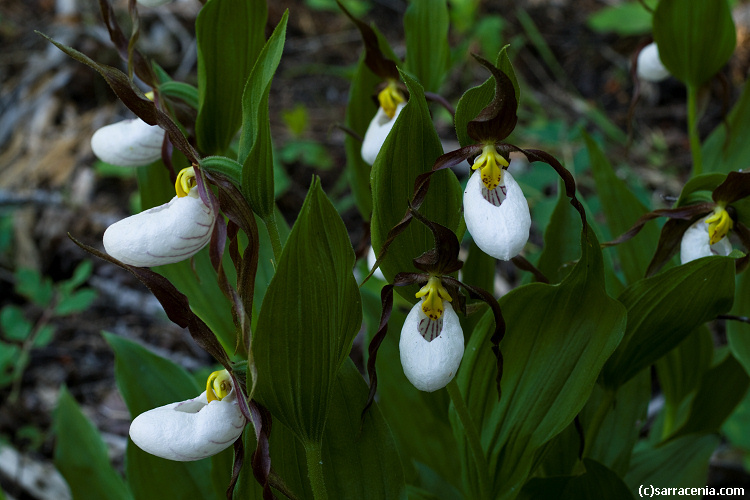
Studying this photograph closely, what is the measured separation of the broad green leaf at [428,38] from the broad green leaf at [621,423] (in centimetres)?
86

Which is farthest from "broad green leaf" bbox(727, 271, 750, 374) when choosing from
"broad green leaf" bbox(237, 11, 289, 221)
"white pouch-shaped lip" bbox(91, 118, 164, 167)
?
"white pouch-shaped lip" bbox(91, 118, 164, 167)

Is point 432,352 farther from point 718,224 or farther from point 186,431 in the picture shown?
point 718,224

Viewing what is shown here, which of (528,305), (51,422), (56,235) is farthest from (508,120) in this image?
(56,235)

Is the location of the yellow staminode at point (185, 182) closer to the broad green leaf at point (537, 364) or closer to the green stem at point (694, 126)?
the broad green leaf at point (537, 364)

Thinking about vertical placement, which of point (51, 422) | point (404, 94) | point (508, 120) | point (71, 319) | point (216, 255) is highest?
point (404, 94)

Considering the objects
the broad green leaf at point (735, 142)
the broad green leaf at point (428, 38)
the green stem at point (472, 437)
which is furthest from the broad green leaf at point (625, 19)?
the green stem at point (472, 437)

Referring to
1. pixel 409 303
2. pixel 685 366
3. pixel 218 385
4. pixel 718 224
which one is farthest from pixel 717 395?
pixel 218 385

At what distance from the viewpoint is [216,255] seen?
3.47 ft

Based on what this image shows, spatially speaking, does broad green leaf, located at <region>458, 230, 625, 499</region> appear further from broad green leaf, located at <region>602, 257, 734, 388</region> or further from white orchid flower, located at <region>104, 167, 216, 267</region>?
white orchid flower, located at <region>104, 167, 216, 267</region>

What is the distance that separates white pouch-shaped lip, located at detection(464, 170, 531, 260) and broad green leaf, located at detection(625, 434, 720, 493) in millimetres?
858

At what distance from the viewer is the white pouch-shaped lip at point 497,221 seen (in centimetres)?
94

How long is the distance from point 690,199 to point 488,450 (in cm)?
64

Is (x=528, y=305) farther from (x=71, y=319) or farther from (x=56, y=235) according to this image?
(x=56, y=235)

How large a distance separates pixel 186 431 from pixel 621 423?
1.04 metres
